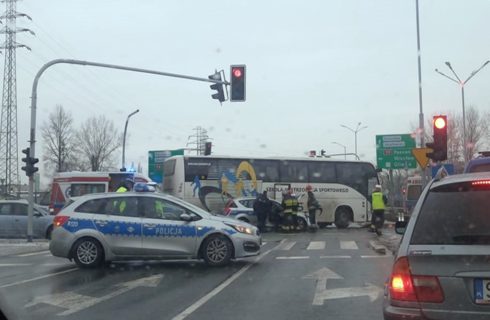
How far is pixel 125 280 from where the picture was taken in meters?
10.4

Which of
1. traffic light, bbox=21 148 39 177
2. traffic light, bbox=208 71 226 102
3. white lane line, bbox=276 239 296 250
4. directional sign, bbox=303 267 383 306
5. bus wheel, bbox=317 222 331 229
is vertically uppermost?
traffic light, bbox=208 71 226 102

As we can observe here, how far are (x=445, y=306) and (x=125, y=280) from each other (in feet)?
23.8

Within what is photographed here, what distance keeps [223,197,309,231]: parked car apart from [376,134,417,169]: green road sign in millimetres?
9876

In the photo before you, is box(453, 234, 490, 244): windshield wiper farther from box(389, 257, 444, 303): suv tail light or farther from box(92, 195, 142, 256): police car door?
box(92, 195, 142, 256): police car door

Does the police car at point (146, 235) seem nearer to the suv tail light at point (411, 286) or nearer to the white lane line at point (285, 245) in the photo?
the white lane line at point (285, 245)

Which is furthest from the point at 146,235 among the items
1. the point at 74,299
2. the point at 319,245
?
the point at 319,245

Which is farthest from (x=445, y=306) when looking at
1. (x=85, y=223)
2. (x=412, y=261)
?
(x=85, y=223)

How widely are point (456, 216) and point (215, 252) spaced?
781cm

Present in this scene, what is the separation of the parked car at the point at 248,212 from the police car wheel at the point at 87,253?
12.7 meters

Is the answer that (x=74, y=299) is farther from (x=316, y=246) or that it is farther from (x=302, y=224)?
(x=302, y=224)

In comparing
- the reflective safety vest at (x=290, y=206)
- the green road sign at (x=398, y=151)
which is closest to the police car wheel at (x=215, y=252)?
the reflective safety vest at (x=290, y=206)

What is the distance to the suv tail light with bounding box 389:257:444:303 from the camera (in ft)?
13.9

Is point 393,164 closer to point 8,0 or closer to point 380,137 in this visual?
point 380,137

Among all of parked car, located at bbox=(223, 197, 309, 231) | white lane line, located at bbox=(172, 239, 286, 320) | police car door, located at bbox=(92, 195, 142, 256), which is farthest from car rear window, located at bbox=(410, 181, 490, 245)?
parked car, located at bbox=(223, 197, 309, 231)
